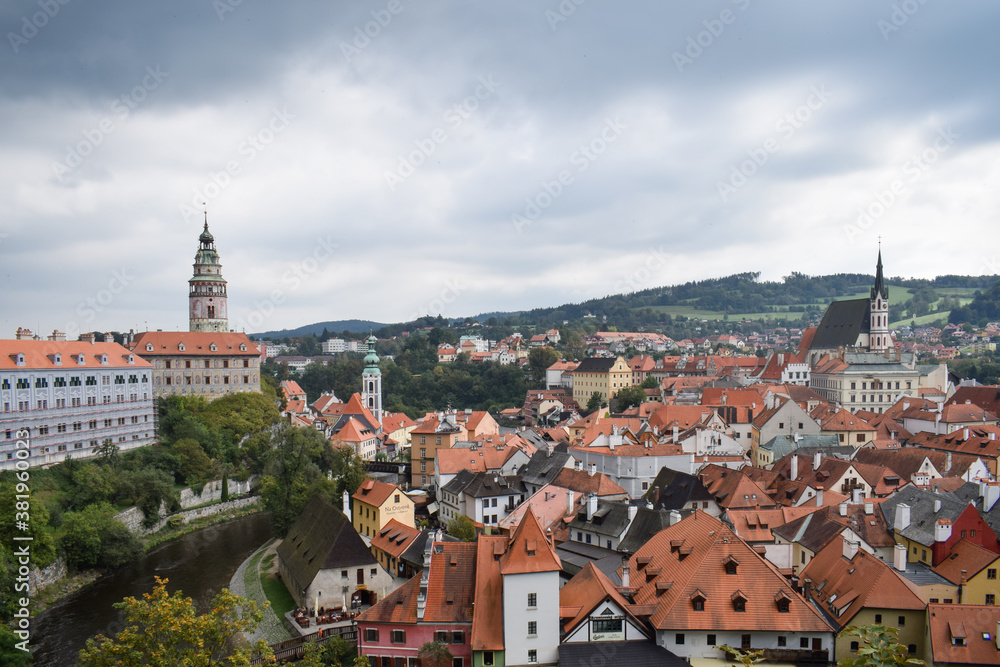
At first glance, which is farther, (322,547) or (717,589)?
(322,547)

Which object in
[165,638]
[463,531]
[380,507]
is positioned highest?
[165,638]

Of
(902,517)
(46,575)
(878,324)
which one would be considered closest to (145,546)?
(46,575)

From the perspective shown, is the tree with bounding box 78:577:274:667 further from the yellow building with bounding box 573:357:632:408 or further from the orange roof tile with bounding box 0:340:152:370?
the yellow building with bounding box 573:357:632:408

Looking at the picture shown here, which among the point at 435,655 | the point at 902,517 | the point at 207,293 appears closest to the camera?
the point at 435,655

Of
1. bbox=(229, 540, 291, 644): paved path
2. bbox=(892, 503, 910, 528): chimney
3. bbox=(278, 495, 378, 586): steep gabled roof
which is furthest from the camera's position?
bbox=(892, 503, 910, 528): chimney

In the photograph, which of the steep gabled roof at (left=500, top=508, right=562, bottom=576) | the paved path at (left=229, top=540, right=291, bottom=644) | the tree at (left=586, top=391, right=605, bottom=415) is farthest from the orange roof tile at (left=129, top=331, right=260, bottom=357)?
the steep gabled roof at (left=500, top=508, right=562, bottom=576)

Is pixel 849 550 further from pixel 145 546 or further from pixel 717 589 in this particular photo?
pixel 145 546
